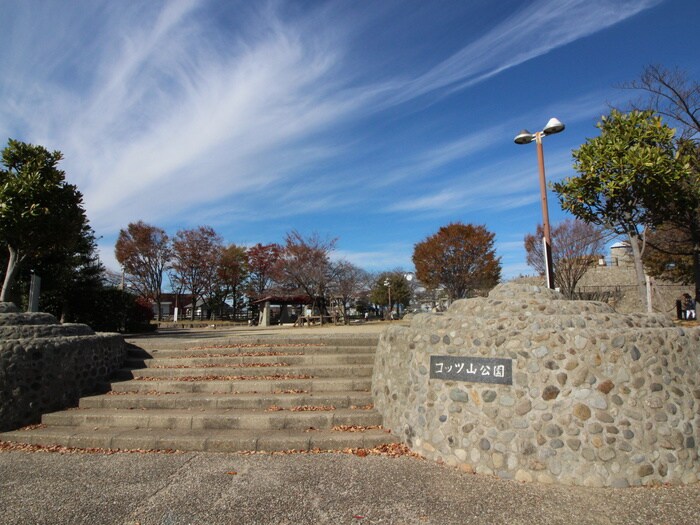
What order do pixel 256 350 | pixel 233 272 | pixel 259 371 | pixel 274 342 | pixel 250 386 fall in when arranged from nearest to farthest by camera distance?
pixel 250 386
pixel 259 371
pixel 256 350
pixel 274 342
pixel 233 272

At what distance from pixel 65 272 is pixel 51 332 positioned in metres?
9.19

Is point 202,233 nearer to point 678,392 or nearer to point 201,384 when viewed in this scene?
point 201,384

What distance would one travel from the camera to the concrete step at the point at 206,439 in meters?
4.60

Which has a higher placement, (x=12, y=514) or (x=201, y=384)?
(x=201, y=384)

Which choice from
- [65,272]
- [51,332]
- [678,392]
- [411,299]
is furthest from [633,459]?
[411,299]

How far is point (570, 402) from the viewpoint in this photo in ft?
12.6

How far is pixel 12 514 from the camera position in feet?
10.7

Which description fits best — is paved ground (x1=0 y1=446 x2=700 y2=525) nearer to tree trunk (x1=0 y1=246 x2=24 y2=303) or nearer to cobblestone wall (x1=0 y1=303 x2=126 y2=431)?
cobblestone wall (x1=0 y1=303 x2=126 y2=431)

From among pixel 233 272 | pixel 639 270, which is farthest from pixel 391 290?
pixel 639 270

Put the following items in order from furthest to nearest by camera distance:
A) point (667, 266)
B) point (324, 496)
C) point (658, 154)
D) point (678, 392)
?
point (667, 266) < point (658, 154) < point (678, 392) < point (324, 496)

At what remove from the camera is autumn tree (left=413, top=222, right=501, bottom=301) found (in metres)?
32.3

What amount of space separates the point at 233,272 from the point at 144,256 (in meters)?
9.02

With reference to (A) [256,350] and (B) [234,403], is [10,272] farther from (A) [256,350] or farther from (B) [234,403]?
(B) [234,403]

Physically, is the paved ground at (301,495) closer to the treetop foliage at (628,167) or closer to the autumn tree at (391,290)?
the treetop foliage at (628,167)
